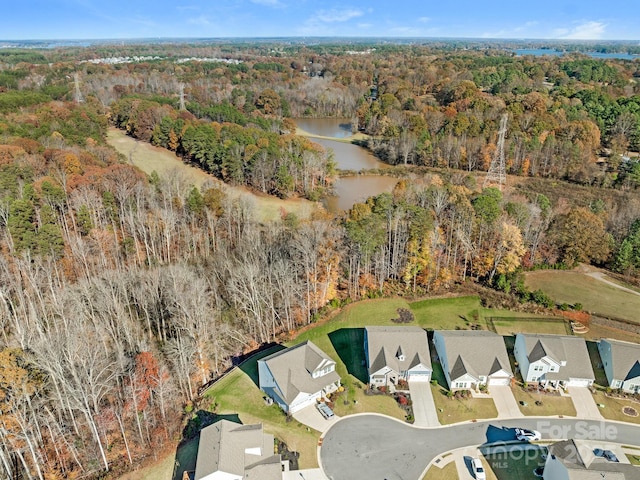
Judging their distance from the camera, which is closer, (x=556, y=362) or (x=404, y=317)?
(x=556, y=362)

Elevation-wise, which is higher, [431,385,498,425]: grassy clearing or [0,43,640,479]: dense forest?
[0,43,640,479]: dense forest

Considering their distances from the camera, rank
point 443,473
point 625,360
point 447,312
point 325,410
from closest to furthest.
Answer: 1. point 443,473
2. point 325,410
3. point 625,360
4. point 447,312

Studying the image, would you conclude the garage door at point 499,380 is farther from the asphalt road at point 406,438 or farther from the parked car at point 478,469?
the parked car at point 478,469

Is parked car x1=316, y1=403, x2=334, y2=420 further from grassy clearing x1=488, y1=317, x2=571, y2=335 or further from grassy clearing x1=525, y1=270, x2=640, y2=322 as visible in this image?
grassy clearing x1=525, y1=270, x2=640, y2=322

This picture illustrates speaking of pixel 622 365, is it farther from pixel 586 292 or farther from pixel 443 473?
pixel 443 473

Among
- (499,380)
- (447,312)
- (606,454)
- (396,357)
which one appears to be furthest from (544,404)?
(447,312)

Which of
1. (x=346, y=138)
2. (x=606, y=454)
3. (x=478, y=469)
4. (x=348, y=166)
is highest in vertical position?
(x=346, y=138)

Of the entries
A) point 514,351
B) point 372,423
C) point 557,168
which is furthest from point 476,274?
point 557,168

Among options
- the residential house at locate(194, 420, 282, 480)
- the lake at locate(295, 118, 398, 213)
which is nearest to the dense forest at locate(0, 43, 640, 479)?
the lake at locate(295, 118, 398, 213)
